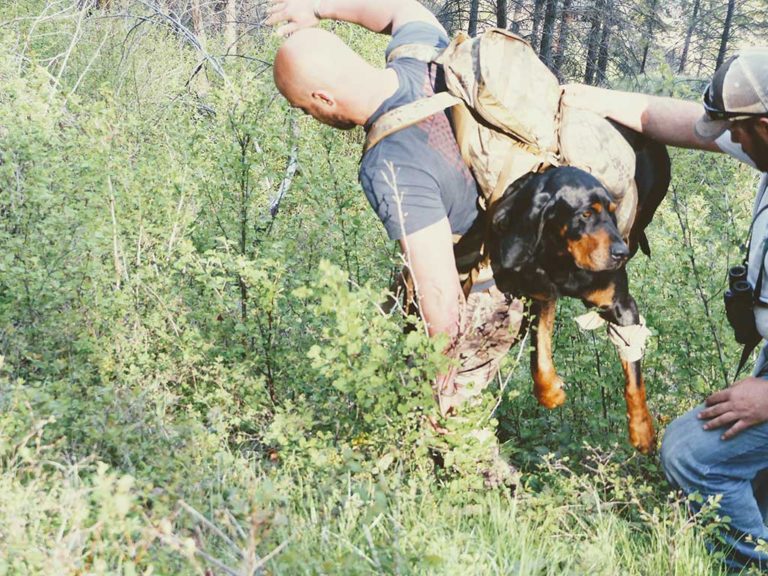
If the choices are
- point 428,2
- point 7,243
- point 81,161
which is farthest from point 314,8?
point 428,2

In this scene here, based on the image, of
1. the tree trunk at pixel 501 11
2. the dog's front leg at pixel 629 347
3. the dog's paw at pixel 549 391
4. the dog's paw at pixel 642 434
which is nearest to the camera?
the dog's front leg at pixel 629 347

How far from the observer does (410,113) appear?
2.60 m

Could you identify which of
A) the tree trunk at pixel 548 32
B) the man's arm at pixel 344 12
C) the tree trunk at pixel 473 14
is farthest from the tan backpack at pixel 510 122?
the tree trunk at pixel 548 32

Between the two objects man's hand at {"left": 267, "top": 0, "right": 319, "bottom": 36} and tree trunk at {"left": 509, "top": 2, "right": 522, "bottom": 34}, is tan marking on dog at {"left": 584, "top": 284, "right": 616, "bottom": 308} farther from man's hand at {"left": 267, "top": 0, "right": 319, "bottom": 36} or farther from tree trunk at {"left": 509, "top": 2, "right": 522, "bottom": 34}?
tree trunk at {"left": 509, "top": 2, "right": 522, "bottom": 34}

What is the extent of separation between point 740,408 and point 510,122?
53.9 inches

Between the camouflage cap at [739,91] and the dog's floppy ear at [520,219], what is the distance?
621 mm

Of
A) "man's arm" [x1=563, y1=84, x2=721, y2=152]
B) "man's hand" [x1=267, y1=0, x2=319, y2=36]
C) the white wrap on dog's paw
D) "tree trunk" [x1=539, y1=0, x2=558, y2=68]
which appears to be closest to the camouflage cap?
"man's arm" [x1=563, y1=84, x2=721, y2=152]

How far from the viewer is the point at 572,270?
2.75 meters

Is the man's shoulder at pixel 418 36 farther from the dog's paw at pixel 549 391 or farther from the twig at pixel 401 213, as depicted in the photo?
the dog's paw at pixel 549 391

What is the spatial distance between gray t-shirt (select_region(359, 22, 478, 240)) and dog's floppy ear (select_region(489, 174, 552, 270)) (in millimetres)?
155

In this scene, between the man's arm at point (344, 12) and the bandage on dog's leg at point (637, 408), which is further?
the man's arm at point (344, 12)

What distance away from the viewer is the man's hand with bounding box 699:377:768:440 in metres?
2.56

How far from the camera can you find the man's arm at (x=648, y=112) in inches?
107

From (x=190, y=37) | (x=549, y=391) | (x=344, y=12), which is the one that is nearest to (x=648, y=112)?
(x=549, y=391)
